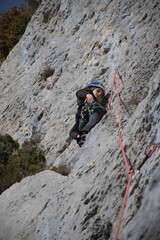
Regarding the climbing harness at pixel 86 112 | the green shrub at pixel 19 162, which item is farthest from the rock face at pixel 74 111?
the climbing harness at pixel 86 112

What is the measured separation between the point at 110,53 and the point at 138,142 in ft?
15.0

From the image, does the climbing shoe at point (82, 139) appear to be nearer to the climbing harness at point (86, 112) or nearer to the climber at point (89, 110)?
the climber at point (89, 110)

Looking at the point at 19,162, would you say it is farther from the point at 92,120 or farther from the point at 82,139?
the point at 92,120

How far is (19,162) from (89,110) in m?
2.58

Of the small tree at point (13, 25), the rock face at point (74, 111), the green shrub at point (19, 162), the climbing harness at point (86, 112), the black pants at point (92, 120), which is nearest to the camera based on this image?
the rock face at point (74, 111)

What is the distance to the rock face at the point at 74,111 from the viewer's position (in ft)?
8.00

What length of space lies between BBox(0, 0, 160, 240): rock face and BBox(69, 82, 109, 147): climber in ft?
1.01

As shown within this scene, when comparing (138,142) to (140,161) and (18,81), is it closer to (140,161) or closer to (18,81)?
(140,161)

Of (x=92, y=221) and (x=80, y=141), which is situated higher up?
(x=80, y=141)

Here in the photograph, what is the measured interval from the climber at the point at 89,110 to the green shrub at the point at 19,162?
4.97 feet

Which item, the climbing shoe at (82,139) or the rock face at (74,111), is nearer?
the rock face at (74,111)

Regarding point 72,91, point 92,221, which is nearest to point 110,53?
point 72,91

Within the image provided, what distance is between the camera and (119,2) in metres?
7.11

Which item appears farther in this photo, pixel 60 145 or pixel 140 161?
pixel 60 145
